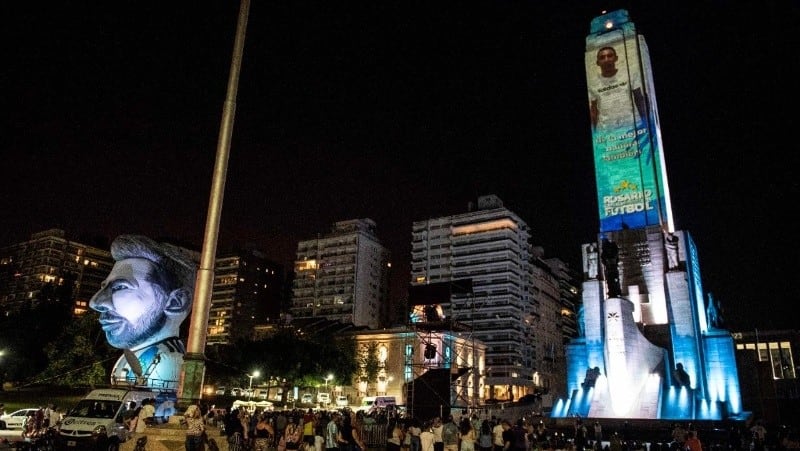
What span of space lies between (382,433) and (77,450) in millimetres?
10248

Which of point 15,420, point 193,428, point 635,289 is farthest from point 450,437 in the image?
point 635,289

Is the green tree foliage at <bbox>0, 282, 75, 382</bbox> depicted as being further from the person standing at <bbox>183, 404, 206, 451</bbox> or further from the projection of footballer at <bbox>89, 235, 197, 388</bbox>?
the person standing at <bbox>183, 404, 206, 451</bbox>

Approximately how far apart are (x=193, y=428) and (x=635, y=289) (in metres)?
39.6

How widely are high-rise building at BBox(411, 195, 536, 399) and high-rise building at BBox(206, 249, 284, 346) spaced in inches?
1500

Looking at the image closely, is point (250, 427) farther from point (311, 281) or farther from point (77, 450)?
point (311, 281)

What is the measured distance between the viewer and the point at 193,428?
416 inches

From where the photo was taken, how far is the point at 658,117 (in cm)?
5366

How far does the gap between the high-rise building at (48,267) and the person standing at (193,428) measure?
378 ft

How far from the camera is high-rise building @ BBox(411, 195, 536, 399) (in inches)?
3287

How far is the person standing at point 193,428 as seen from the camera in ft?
34.7

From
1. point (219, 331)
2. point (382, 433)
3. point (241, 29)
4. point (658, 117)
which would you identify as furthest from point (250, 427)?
point (219, 331)

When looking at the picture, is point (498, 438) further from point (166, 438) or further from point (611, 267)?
point (611, 267)

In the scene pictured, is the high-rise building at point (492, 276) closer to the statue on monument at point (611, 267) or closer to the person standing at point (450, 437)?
the statue on monument at point (611, 267)

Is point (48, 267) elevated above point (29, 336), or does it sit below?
above
